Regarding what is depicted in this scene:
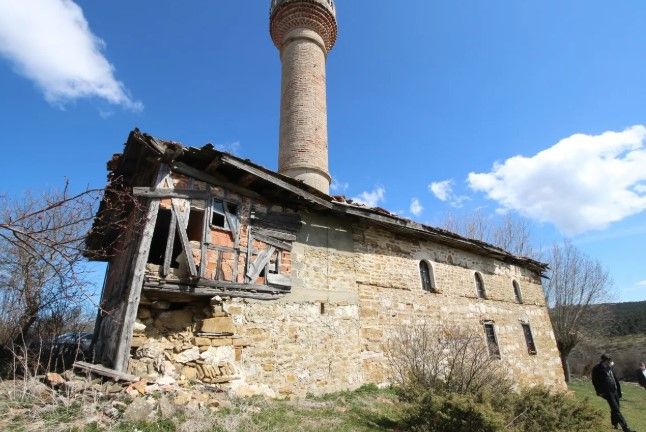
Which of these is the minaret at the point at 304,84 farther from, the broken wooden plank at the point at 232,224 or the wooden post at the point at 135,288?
the wooden post at the point at 135,288

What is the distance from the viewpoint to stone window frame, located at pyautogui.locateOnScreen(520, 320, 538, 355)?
13516 millimetres

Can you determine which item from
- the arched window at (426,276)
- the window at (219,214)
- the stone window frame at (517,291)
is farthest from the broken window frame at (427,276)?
the window at (219,214)

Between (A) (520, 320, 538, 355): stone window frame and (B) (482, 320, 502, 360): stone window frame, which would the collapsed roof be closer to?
(B) (482, 320, 502, 360): stone window frame

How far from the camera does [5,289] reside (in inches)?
571

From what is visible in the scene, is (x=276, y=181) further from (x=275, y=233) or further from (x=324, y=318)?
(x=324, y=318)

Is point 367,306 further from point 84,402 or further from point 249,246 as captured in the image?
point 84,402

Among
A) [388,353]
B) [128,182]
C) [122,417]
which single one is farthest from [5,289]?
[388,353]

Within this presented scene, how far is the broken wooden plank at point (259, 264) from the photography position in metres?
7.32

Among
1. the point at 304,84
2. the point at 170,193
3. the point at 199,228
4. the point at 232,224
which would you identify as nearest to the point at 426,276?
the point at 232,224

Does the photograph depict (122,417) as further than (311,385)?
No

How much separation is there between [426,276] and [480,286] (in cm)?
287

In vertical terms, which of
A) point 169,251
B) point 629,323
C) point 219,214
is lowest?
point 169,251

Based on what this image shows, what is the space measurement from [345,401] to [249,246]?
134 inches

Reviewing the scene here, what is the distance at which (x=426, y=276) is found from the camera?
35.8 ft
